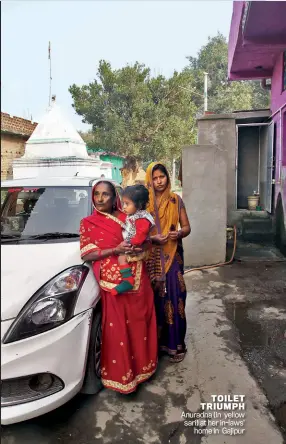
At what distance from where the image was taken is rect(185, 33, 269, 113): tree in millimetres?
29906

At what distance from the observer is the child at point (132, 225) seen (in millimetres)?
2416

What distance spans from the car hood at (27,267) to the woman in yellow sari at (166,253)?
2.39 ft

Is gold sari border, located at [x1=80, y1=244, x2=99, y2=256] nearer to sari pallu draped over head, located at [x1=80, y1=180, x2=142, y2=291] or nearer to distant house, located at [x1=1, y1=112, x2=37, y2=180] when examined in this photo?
sari pallu draped over head, located at [x1=80, y1=180, x2=142, y2=291]

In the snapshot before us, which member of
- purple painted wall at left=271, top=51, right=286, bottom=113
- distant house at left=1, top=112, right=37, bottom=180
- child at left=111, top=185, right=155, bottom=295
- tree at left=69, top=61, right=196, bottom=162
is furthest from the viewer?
tree at left=69, top=61, right=196, bottom=162

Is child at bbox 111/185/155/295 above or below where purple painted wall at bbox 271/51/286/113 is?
below

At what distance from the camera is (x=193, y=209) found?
247 inches

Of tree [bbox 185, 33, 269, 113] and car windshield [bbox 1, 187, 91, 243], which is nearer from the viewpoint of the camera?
car windshield [bbox 1, 187, 91, 243]

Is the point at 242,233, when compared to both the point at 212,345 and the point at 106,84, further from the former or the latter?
the point at 106,84

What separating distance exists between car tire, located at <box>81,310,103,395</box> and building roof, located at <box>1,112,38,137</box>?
10.5m

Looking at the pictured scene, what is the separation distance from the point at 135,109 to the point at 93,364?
16500mm

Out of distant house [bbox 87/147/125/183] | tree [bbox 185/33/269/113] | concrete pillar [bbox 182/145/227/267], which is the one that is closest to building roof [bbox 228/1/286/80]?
concrete pillar [bbox 182/145/227/267]

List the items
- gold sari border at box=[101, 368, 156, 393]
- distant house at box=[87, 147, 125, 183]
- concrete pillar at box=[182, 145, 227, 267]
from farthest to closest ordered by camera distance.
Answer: distant house at box=[87, 147, 125, 183], concrete pillar at box=[182, 145, 227, 267], gold sari border at box=[101, 368, 156, 393]

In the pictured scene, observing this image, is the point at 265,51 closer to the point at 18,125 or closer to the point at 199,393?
the point at 199,393

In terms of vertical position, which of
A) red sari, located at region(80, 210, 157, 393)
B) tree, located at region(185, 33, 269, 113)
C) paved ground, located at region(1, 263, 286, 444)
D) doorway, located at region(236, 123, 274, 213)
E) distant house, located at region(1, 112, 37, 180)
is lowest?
paved ground, located at region(1, 263, 286, 444)
